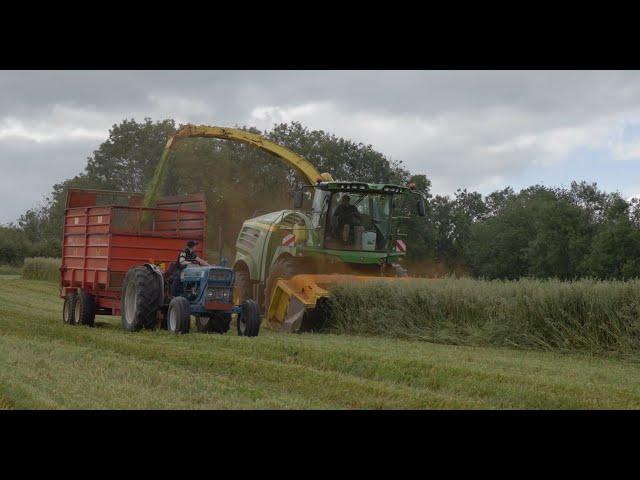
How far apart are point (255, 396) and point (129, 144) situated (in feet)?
177

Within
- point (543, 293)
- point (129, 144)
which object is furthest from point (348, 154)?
point (543, 293)

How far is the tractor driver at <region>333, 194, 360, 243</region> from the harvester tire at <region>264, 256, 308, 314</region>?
1.08 metres

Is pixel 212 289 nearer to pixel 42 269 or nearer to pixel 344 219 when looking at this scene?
pixel 344 219

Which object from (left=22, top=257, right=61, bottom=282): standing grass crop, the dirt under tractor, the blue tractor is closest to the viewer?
the blue tractor

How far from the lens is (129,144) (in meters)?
59.1

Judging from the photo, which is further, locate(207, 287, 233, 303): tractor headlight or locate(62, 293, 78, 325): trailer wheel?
locate(62, 293, 78, 325): trailer wheel

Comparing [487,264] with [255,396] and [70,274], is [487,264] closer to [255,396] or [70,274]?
[70,274]

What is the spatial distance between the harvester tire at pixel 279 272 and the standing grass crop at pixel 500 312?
158cm

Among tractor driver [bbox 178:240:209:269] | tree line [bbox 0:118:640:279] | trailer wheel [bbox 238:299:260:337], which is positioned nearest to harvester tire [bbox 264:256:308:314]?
tractor driver [bbox 178:240:209:269]

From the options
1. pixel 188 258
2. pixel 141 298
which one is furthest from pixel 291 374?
pixel 188 258

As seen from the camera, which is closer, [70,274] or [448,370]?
[448,370]

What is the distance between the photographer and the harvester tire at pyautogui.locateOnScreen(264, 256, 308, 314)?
16516mm

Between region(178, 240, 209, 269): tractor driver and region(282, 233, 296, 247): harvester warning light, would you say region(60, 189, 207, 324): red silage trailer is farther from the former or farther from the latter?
region(282, 233, 296, 247): harvester warning light
